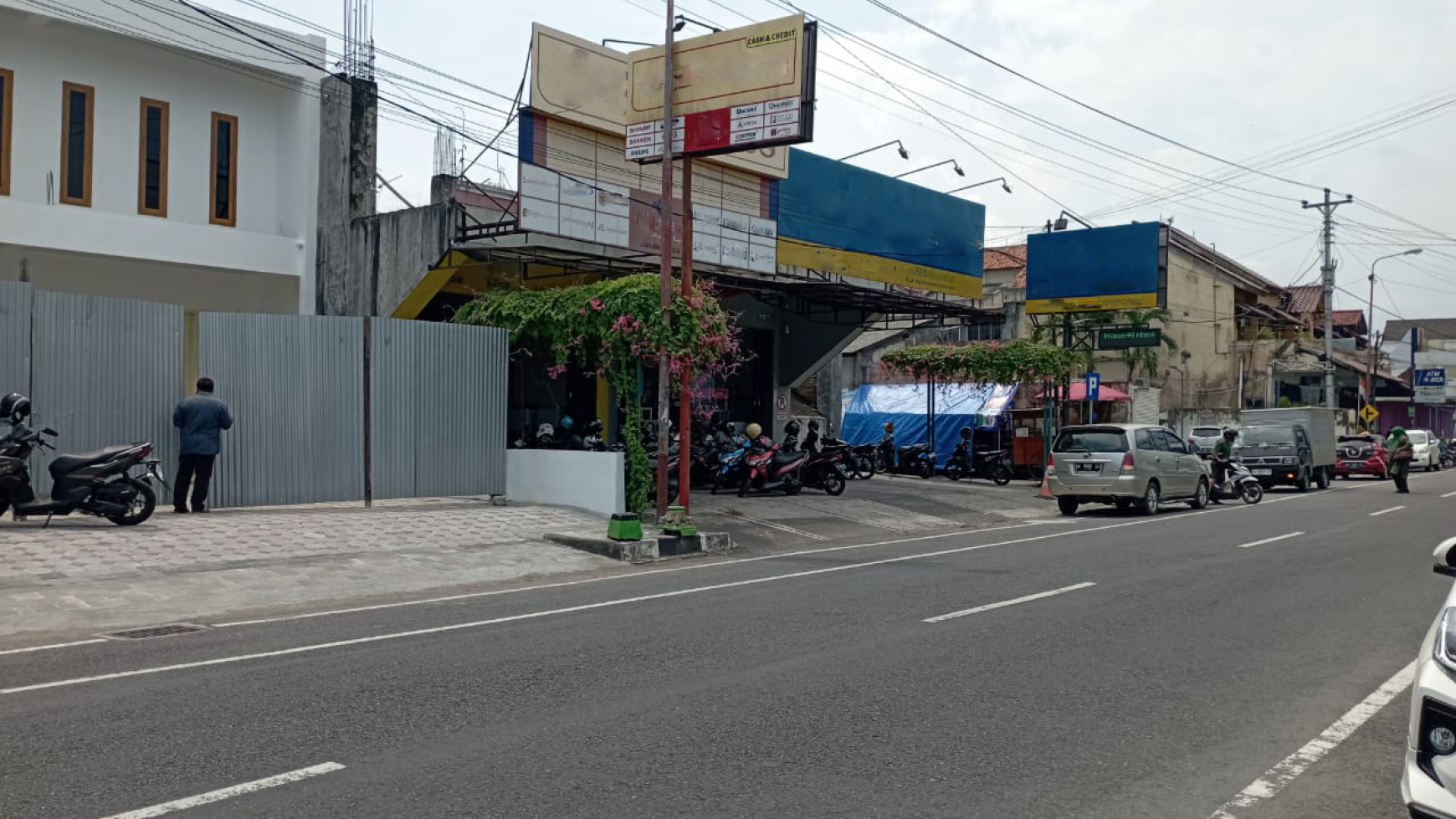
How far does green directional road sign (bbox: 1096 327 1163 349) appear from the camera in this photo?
31.5 m

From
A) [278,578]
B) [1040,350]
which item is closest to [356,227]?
[278,578]

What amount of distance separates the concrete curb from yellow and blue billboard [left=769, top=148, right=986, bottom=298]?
1168 cm

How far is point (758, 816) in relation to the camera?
4.83m

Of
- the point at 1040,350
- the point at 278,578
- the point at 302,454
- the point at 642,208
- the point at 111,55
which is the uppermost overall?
the point at 111,55

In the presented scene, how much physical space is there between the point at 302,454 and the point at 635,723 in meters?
11.4

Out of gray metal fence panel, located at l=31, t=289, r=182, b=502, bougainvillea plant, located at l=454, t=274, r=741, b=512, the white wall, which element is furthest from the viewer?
the white wall

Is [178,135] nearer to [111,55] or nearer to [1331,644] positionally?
[111,55]

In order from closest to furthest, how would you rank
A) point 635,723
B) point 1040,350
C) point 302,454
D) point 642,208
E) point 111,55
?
point 635,723 → point 302,454 → point 111,55 → point 642,208 → point 1040,350

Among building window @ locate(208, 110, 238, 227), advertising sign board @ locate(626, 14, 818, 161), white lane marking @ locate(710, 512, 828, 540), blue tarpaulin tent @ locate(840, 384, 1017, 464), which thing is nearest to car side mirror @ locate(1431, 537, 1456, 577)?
advertising sign board @ locate(626, 14, 818, 161)

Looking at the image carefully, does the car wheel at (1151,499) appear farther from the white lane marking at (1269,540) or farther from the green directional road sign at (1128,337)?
the green directional road sign at (1128,337)

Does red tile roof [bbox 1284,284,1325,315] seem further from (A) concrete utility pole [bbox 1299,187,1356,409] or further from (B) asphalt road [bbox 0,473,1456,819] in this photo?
(B) asphalt road [bbox 0,473,1456,819]

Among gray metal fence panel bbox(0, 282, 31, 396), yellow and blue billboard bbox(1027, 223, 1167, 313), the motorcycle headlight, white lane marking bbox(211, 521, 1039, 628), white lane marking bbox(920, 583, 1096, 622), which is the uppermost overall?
yellow and blue billboard bbox(1027, 223, 1167, 313)

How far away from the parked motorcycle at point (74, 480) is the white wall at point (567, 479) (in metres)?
6.01

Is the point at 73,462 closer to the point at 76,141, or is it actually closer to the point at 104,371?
the point at 104,371
